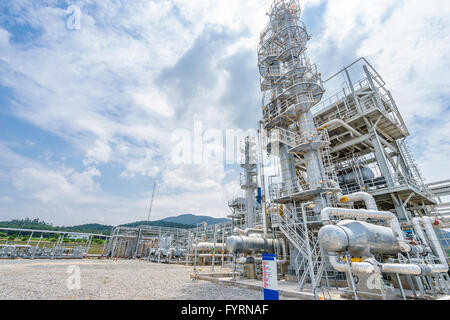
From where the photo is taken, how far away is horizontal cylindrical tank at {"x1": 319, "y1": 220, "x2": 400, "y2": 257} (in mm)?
6805

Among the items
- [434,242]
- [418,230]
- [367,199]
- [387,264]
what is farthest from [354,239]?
[434,242]

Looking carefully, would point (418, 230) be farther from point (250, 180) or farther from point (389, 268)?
point (250, 180)

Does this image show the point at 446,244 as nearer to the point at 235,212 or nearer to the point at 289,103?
the point at 289,103

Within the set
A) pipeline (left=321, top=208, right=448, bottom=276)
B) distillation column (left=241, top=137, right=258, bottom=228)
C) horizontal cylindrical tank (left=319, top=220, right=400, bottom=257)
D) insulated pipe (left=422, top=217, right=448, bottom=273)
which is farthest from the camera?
distillation column (left=241, top=137, right=258, bottom=228)

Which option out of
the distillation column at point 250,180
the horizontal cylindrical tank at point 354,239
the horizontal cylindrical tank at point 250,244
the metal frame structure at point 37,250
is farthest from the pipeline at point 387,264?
the metal frame structure at point 37,250

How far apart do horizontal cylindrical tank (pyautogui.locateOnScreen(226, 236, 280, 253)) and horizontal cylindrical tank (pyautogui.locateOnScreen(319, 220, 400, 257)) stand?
606 centimetres

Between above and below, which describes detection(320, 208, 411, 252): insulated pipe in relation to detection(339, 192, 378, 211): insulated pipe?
below

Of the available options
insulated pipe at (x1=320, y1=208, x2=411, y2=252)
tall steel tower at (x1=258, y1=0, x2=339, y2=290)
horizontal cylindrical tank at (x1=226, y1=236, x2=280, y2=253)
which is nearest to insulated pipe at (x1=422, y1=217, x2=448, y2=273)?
insulated pipe at (x1=320, y1=208, x2=411, y2=252)

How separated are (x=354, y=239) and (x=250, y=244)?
690cm

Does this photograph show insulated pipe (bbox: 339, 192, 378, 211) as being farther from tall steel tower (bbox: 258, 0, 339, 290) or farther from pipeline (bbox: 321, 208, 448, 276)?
tall steel tower (bbox: 258, 0, 339, 290)

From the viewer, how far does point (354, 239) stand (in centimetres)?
694

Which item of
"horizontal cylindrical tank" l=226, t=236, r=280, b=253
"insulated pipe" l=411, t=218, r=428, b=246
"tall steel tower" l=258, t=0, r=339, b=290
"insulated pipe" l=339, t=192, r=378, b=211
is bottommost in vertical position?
"horizontal cylindrical tank" l=226, t=236, r=280, b=253

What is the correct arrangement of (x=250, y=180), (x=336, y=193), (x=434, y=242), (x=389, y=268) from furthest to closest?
(x=250, y=180) < (x=336, y=193) < (x=434, y=242) < (x=389, y=268)
